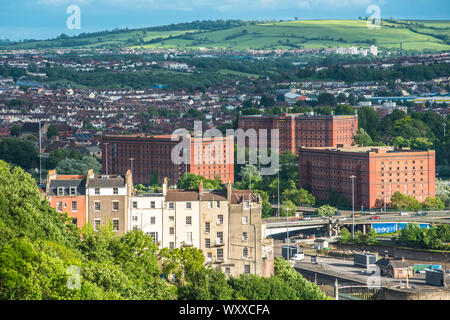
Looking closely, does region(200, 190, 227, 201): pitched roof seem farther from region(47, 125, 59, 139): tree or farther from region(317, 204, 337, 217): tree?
region(47, 125, 59, 139): tree

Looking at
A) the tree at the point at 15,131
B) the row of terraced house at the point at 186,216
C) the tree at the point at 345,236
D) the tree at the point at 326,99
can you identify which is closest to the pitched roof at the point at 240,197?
the row of terraced house at the point at 186,216

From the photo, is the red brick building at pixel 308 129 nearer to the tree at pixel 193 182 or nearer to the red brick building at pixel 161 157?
the red brick building at pixel 161 157

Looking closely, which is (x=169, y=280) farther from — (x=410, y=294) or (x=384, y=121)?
(x=384, y=121)

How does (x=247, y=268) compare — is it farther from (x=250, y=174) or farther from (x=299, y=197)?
(x=250, y=174)

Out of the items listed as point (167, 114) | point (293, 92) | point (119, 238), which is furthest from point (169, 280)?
point (293, 92)

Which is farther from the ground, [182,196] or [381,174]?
[182,196]

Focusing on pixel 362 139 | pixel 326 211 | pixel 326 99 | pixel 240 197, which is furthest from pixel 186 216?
pixel 326 99

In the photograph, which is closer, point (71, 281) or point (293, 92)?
point (71, 281)
